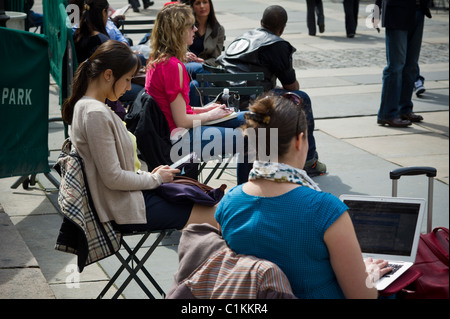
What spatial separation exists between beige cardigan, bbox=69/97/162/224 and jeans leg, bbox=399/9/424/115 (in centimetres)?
538

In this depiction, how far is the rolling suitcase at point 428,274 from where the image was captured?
2.83 m

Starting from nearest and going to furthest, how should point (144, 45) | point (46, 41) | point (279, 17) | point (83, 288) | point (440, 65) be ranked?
point (83, 288) < point (46, 41) < point (279, 17) < point (144, 45) < point (440, 65)

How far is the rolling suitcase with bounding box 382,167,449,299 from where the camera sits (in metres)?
2.83

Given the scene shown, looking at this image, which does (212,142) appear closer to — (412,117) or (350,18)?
(412,117)

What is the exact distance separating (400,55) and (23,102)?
15.1 ft

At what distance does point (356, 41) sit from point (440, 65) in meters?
3.12

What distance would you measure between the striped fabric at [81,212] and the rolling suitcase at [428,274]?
156cm

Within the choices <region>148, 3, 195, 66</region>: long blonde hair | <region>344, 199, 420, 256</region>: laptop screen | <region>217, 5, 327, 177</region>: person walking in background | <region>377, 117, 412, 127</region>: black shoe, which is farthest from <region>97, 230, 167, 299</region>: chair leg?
<region>377, 117, 412, 127</region>: black shoe

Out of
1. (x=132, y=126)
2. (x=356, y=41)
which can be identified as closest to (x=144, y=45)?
(x=132, y=126)

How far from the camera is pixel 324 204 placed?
2697 mm

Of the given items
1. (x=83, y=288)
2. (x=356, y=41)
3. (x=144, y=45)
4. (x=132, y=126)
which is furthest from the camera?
(x=356, y=41)

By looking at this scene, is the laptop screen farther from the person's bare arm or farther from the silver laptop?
the person's bare arm
